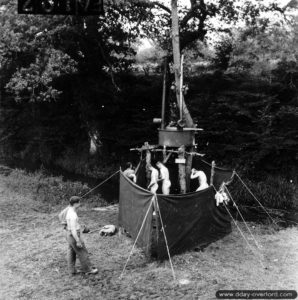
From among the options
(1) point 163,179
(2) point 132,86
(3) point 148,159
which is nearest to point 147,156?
(3) point 148,159

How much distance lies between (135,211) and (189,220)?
4.96ft

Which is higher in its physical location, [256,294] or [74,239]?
[74,239]

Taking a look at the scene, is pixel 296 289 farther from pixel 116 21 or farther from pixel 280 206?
pixel 116 21

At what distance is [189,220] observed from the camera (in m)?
10.7

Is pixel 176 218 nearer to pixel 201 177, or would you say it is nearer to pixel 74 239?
pixel 74 239

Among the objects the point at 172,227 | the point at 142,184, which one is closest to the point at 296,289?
the point at 172,227

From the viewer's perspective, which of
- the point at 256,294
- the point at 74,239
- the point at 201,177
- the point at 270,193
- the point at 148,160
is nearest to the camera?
the point at 256,294

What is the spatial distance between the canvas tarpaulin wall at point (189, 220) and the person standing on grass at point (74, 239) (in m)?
1.85

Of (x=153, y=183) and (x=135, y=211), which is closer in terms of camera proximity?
(x=135, y=211)

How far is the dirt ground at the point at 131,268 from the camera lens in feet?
27.9

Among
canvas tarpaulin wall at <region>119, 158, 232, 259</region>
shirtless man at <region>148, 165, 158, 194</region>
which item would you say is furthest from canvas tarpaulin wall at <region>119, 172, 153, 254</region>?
shirtless man at <region>148, 165, 158, 194</region>

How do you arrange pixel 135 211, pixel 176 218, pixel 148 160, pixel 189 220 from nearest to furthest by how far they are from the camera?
pixel 176 218 → pixel 189 220 → pixel 135 211 → pixel 148 160

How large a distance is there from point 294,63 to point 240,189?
724 cm

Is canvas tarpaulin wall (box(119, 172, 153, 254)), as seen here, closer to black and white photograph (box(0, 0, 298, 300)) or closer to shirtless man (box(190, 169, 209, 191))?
black and white photograph (box(0, 0, 298, 300))
